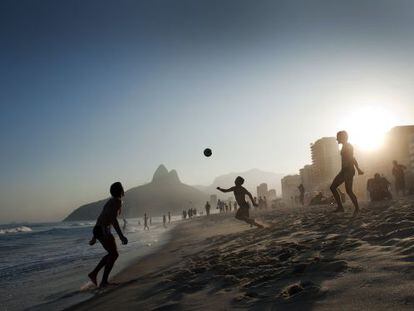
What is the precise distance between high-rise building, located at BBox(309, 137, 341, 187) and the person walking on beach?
292ft

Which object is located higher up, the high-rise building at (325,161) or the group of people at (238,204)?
the high-rise building at (325,161)

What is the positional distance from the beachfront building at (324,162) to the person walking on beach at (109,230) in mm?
88760

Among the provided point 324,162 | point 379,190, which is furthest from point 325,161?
point 379,190

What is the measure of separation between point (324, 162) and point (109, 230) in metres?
94.1

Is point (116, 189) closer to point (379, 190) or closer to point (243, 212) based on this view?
point (243, 212)

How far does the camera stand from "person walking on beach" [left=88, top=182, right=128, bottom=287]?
649 centimetres

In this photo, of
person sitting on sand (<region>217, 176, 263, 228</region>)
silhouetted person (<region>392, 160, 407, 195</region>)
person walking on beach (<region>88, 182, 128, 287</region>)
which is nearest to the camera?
person walking on beach (<region>88, 182, 128, 287</region>)

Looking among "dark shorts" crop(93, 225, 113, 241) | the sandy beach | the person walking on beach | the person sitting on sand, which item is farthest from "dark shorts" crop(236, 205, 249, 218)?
"dark shorts" crop(93, 225, 113, 241)

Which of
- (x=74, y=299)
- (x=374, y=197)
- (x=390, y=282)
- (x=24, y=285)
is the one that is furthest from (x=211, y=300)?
(x=374, y=197)

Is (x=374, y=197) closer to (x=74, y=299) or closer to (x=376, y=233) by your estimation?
(x=376, y=233)

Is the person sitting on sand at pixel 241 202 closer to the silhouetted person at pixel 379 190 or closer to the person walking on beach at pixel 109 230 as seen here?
the person walking on beach at pixel 109 230

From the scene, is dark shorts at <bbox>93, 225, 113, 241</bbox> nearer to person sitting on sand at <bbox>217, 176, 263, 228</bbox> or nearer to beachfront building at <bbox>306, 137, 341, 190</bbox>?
person sitting on sand at <bbox>217, 176, 263, 228</bbox>

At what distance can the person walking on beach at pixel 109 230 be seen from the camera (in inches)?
256

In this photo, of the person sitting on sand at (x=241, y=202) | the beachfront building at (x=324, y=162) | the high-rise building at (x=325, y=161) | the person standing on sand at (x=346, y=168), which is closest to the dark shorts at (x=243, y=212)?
the person sitting on sand at (x=241, y=202)
